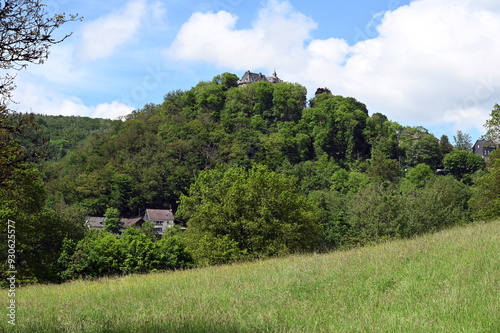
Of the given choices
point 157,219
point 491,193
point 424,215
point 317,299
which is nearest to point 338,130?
point 157,219

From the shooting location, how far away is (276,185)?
32.2 m

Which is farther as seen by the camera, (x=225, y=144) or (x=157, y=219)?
(x=225, y=144)

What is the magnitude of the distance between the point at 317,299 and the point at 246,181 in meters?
24.8

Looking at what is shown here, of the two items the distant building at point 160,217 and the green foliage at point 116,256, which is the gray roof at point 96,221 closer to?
the distant building at point 160,217

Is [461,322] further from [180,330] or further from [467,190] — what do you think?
[467,190]

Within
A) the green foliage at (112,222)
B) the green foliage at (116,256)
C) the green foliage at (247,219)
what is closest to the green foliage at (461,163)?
the green foliage at (112,222)

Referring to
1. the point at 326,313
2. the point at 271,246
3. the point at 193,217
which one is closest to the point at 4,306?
the point at 326,313

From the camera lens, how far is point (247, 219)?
29.7 metres

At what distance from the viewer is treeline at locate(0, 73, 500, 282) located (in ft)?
97.6

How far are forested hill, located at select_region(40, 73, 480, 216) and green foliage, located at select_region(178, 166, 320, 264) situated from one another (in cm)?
5670

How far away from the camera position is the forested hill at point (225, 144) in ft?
310

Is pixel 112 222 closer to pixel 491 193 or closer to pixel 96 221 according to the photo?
pixel 96 221

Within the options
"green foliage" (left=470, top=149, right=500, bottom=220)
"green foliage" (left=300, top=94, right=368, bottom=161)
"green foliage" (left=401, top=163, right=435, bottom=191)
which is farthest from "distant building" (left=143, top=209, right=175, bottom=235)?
"green foliage" (left=470, top=149, right=500, bottom=220)

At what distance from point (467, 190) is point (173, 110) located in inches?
3478
